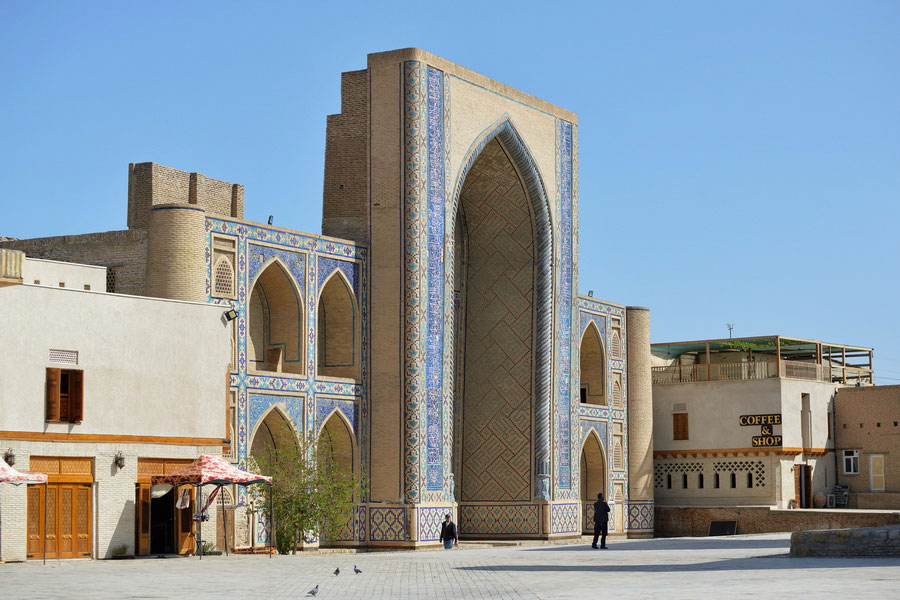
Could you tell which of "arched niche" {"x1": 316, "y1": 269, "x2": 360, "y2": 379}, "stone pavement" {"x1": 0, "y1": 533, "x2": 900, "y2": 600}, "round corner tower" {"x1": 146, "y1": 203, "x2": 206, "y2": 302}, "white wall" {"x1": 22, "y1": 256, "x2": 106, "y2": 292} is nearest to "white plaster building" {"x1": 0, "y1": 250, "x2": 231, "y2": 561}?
"stone pavement" {"x1": 0, "y1": 533, "x2": 900, "y2": 600}

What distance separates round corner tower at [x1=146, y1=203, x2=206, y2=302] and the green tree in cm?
338

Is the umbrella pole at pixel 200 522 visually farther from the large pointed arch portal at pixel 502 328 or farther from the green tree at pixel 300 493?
the large pointed arch portal at pixel 502 328

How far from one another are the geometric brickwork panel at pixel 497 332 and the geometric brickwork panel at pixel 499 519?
0.26 meters

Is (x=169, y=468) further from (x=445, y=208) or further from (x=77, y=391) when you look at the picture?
(x=445, y=208)

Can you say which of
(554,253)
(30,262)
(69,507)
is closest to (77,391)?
(69,507)

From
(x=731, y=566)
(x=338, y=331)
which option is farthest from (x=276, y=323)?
(x=731, y=566)

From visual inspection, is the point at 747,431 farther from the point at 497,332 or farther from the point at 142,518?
the point at 142,518

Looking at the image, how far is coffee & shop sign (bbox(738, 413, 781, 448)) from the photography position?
37.7 meters

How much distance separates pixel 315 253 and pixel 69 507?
8409mm

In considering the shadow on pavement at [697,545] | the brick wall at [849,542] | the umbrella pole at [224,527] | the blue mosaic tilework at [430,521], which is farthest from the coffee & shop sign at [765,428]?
the brick wall at [849,542]

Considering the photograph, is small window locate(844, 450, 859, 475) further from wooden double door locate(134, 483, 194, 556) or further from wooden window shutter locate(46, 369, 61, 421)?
wooden window shutter locate(46, 369, 61, 421)

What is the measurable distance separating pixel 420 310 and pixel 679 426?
526 inches

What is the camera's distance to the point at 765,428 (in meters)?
37.9

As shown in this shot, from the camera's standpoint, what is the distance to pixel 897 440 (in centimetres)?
3816
